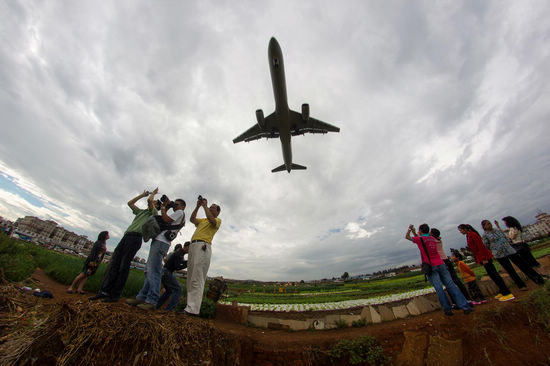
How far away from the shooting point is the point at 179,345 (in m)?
2.95

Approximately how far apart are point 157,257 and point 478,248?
8.62 metres

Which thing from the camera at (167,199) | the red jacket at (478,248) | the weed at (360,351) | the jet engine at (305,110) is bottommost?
the weed at (360,351)

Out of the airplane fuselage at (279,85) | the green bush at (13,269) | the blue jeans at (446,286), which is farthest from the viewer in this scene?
the airplane fuselage at (279,85)

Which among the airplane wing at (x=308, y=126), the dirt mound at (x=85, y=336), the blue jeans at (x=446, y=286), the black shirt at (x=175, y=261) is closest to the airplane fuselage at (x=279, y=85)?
the airplane wing at (x=308, y=126)

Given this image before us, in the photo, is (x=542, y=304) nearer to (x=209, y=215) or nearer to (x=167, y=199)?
(x=209, y=215)

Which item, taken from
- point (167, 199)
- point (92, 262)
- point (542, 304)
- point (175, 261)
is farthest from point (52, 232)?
point (542, 304)

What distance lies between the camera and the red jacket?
566 centimetres

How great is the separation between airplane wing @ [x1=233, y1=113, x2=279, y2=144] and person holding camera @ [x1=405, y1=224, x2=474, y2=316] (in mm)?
14038

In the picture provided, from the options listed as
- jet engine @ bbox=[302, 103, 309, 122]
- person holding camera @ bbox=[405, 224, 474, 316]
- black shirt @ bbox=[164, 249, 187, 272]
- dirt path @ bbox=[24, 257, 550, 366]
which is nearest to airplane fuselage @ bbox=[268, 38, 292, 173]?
jet engine @ bbox=[302, 103, 309, 122]

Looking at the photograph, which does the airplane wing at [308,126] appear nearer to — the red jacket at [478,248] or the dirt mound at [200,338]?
the red jacket at [478,248]

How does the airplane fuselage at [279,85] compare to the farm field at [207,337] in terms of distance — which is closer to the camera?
the farm field at [207,337]

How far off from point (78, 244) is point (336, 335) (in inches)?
4884

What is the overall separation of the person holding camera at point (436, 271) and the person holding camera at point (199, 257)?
5.41 metres

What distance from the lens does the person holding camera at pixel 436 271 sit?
4855mm
